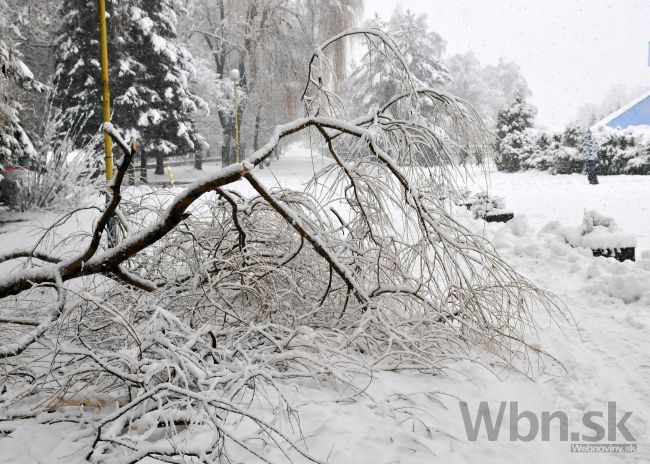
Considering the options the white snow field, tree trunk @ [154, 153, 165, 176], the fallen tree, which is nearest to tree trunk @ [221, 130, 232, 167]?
tree trunk @ [154, 153, 165, 176]

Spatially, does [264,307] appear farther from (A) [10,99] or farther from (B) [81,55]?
(B) [81,55]

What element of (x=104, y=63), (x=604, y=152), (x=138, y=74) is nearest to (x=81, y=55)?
(x=138, y=74)

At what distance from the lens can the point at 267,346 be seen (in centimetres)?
293

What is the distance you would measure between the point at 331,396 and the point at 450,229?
1614 mm

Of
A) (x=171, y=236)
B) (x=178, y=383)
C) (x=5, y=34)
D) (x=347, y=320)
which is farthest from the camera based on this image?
(x=5, y=34)

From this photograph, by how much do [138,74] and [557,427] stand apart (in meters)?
20.8

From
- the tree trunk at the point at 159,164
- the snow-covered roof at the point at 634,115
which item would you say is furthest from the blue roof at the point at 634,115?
the tree trunk at the point at 159,164

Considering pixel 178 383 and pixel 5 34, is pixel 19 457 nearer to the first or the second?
pixel 178 383

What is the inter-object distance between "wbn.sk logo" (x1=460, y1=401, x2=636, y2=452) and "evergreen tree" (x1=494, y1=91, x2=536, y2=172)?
19.5 meters

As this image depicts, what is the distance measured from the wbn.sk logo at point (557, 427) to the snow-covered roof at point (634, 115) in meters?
22.5

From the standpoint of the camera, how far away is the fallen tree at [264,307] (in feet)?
7.07

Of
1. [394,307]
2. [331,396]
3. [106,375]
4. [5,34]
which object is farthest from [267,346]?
[5,34]

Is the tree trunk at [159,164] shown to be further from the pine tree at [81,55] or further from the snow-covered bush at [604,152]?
the snow-covered bush at [604,152]

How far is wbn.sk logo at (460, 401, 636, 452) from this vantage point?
226 cm
